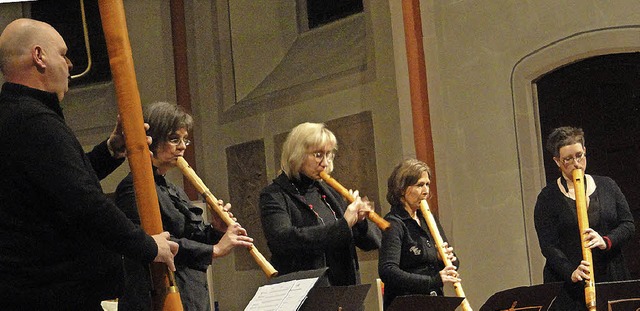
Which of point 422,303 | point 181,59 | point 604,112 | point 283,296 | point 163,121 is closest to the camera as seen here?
point 283,296

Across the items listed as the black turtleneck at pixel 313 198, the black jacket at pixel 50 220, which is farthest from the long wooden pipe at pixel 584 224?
the black jacket at pixel 50 220

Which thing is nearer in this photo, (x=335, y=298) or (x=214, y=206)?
(x=335, y=298)

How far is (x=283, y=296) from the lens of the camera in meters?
3.38

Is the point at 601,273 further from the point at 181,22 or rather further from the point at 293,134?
the point at 181,22

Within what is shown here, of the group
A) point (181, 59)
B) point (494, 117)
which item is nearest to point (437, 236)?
point (494, 117)

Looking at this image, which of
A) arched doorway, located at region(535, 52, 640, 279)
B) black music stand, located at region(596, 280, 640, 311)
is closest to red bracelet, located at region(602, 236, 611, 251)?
black music stand, located at region(596, 280, 640, 311)

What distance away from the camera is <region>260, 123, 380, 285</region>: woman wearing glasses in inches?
168

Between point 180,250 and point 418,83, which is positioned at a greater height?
point 418,83

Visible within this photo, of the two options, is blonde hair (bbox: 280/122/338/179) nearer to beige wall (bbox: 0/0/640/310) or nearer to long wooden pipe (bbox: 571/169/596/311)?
long wooden pipe (bbox: 571/169/596/311)

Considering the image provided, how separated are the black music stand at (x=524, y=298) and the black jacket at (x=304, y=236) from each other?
24.9 inches

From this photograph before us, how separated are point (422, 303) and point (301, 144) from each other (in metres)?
1.00

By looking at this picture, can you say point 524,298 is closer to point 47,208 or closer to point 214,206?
point 214,206

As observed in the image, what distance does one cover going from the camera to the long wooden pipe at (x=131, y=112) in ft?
8.79

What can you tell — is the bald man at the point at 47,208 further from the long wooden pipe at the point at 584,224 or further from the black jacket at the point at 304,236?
the long wooden pipe at the point at 584,224
